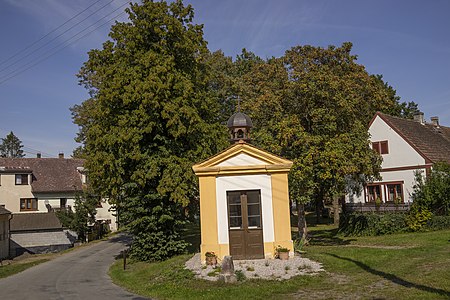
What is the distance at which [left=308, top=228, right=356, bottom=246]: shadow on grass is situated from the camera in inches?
927

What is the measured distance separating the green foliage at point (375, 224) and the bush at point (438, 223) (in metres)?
1.44

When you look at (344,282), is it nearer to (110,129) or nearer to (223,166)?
(223,166)

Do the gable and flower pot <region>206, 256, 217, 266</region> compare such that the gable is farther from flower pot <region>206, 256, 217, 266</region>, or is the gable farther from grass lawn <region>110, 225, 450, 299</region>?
grass lawn <region>110, 225, 450, 299</region>

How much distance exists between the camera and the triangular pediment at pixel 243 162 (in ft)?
55.4

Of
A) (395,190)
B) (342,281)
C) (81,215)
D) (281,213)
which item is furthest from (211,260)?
(81,215)

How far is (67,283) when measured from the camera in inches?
654

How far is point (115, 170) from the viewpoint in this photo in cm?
2153

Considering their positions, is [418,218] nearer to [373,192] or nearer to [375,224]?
[375,224]

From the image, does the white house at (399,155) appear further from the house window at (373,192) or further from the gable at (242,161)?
the gable at (242,161)

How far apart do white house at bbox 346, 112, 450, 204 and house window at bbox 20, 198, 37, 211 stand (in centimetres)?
3042

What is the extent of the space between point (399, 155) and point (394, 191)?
283 centimetres

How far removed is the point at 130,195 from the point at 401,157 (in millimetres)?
21520

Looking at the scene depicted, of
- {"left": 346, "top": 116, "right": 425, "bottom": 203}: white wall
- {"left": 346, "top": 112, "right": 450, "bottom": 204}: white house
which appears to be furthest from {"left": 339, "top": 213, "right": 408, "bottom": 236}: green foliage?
{"left": 346, "top": 116, "right": 425, "bottom": 203}: white wall

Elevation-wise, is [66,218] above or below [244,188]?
below
